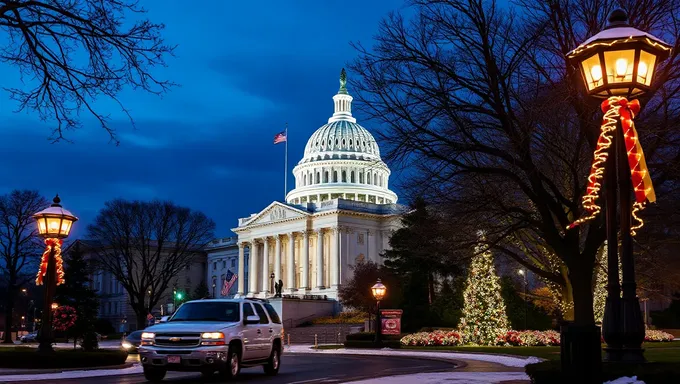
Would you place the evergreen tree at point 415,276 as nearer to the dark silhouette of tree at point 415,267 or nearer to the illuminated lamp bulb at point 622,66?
the dark silhouette of tree at point 415,267

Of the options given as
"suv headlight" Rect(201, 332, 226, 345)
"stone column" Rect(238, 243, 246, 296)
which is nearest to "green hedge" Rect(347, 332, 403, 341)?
"suv headlight" Rect(201, 332, 226, 345)

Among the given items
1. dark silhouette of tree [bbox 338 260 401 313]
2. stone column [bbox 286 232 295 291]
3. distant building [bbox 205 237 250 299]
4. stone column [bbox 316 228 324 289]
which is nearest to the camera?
dark silhouette of tree [bbox 338 260 401 313]

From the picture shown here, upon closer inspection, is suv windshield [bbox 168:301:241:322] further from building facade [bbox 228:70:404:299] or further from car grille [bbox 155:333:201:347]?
building facade [bbox 228:70:404:299]

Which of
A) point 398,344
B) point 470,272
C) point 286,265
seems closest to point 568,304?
point 470,272

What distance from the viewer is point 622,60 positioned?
12445 mm

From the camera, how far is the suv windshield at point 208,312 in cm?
1931

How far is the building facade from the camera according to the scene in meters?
114

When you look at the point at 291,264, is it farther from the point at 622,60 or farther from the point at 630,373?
the point at 630,373

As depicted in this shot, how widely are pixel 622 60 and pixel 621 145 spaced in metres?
1.32

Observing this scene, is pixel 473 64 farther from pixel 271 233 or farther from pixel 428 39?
pixel 271 233

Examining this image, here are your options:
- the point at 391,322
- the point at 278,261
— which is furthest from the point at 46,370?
the point at 278,261

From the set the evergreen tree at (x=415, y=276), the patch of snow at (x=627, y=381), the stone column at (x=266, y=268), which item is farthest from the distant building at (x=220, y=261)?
the patch of snow at (x=627, y=381)

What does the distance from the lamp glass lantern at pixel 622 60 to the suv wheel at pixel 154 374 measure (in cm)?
1117

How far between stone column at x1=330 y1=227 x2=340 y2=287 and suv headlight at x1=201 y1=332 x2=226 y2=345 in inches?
3675
